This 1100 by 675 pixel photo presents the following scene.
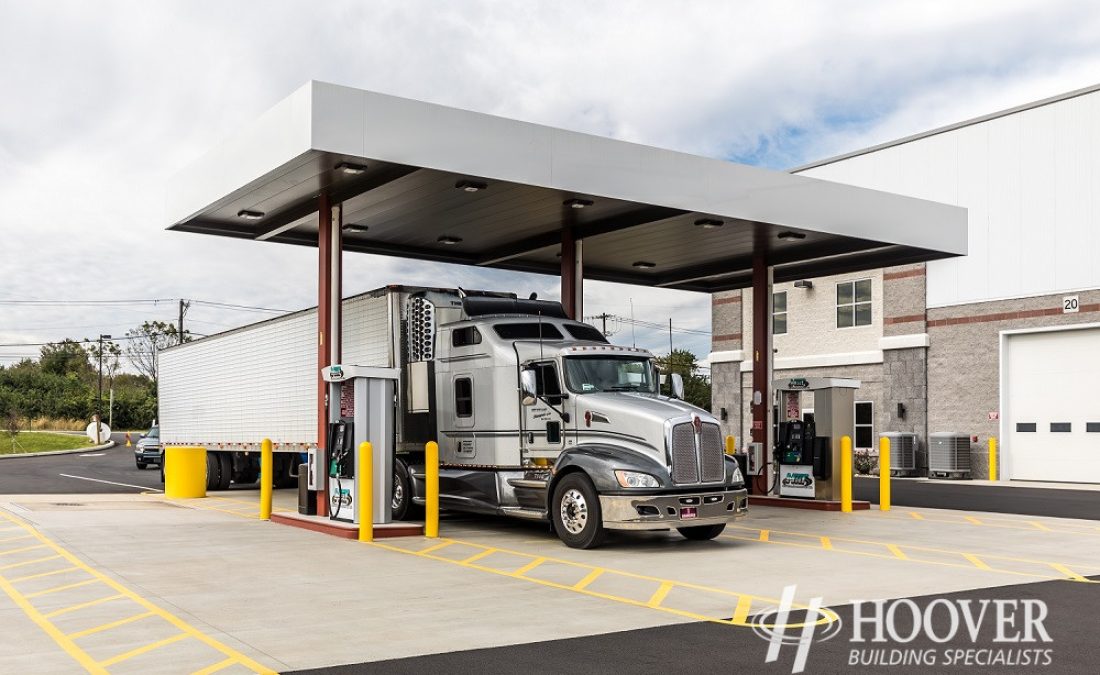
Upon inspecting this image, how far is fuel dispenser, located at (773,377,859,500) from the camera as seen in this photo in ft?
66.5

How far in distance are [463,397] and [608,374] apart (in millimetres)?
2421

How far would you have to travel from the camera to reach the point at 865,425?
3603 centimetres

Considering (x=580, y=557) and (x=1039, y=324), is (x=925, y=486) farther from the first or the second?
(x=580, y=557)

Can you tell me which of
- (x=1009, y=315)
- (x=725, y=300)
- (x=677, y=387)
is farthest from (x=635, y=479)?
(x=725, y=300)

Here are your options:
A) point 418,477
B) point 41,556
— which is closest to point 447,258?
point 418,477

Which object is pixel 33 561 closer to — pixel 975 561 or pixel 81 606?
pixel 81 606

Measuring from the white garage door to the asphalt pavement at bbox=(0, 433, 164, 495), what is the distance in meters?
24.2

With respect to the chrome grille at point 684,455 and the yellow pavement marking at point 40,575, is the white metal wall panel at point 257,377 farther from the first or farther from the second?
the yellow pavement marking at point 40,575

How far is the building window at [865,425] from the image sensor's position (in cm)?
3578

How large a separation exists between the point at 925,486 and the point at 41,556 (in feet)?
76.6

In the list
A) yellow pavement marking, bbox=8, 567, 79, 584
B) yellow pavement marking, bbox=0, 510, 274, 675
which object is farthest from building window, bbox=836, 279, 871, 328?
yellow pavement marking, bbox=8, 567, 79, 584

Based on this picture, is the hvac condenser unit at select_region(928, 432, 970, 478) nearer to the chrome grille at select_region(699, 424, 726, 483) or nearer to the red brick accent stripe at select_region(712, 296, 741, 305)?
the red brick accent stripe at select_region(712, 296, 741, 305)

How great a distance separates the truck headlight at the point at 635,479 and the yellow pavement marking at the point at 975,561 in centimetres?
383

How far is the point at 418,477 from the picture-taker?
16.6 m
